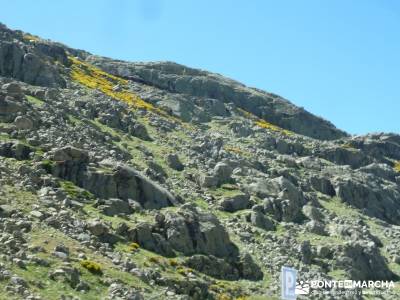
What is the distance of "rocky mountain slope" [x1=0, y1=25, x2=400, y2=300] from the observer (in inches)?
1299

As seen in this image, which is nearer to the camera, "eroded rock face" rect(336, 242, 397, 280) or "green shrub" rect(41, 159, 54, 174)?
"green shrub" rect(41, 159, 54, 174)

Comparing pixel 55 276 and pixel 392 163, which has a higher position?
pixel 392 163

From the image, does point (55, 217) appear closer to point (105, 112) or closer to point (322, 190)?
point (105, 112)

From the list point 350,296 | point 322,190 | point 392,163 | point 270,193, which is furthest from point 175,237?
point 392,163

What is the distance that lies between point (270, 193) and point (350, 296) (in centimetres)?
2007

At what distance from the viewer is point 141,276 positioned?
111 ft

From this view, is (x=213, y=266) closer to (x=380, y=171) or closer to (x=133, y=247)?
(x=133, y=247)

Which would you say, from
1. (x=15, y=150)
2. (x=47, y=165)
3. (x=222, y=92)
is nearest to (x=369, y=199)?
(x=47, y=165)

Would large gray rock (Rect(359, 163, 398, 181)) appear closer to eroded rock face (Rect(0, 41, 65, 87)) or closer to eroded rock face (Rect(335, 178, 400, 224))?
eroded rock face (Rect(335, 178, 400, 224))

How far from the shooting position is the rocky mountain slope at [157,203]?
108 ft

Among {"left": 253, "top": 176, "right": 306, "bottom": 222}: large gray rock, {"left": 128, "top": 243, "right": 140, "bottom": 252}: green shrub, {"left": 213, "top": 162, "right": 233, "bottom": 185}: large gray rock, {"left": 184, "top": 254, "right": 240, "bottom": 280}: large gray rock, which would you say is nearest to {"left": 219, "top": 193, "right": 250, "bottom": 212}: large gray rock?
{"left": 253, "top": 176, "right": 306, "bottom": 222}: large gray rock

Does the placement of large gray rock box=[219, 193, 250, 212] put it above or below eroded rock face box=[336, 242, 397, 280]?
above

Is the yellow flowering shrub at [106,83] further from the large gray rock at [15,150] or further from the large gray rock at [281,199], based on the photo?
the large gray rock at [15,150]

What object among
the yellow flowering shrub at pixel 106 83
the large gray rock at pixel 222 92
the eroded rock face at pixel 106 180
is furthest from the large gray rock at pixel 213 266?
the large gray rock at pixel 222 92
